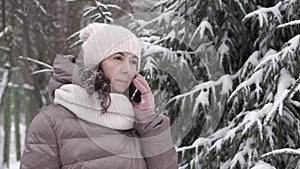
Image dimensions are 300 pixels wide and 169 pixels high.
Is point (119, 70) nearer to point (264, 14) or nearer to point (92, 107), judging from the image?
point (92, 107)

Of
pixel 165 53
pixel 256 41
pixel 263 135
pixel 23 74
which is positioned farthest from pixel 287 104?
pixel 23 74

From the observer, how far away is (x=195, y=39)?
12.3 feet

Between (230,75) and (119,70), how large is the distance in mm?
1665

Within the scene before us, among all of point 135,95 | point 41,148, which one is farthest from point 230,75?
point 41,148

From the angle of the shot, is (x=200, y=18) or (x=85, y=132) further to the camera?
(x=200, y=18)

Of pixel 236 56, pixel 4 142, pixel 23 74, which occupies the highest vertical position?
pixel 236 56

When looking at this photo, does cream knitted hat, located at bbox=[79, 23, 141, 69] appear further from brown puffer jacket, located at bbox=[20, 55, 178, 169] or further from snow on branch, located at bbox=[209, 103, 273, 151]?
snow on branch, located at bbox=[209, 103, 273, 151]

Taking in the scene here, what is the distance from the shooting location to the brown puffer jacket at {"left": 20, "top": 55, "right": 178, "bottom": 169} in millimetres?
2145

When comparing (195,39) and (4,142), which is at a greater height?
(195,39)

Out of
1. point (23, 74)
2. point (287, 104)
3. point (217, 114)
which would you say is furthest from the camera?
point (23, 74)

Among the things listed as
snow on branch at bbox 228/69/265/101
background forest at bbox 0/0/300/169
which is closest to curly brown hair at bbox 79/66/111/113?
background forest at bbox 0/0/300/169

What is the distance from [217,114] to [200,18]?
27.1 inches

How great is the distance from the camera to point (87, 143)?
2.18 m

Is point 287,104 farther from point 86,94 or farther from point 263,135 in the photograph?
point 86,94
